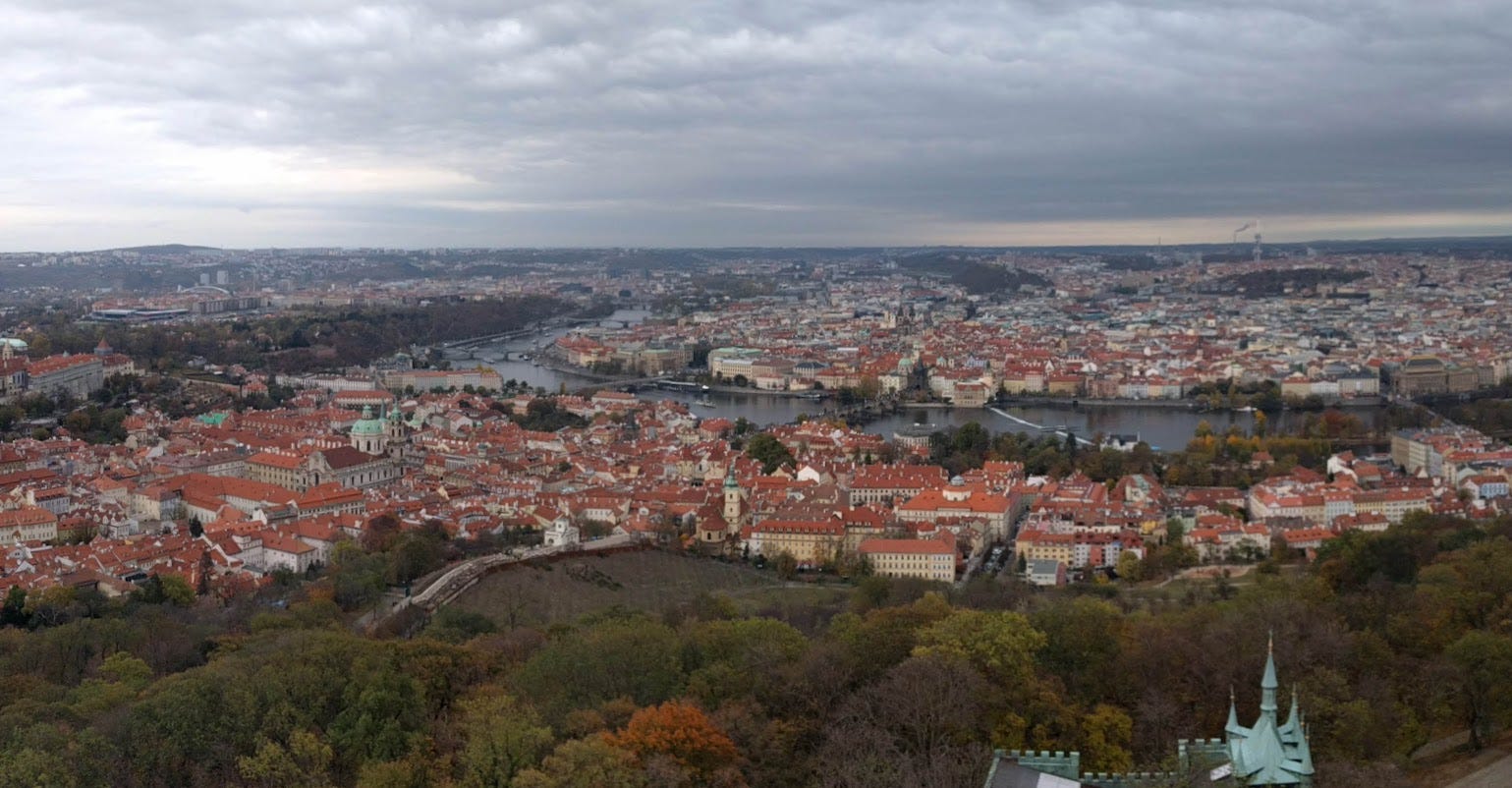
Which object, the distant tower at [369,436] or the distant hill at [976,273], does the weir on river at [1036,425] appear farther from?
the distant hill at [976,273]

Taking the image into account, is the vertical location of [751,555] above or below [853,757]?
below

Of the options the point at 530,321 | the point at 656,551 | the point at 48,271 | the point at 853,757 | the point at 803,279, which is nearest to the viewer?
the point at 853,757

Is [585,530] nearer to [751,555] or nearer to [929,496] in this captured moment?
[751,555]

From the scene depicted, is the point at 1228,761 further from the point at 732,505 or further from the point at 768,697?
the point at 732,505

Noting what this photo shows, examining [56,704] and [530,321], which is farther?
[530,321]

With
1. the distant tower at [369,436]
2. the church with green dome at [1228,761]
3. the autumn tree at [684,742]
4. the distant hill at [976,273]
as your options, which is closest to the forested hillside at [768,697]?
the autumn tree at [684,742]

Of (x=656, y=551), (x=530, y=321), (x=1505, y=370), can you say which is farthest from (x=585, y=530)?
(x=530, y=321)

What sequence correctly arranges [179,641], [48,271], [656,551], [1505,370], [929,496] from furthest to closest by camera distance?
1. [48,271]
2. [1505,370]
3. [929,496]
4. [656,551]
5. [179,641]
